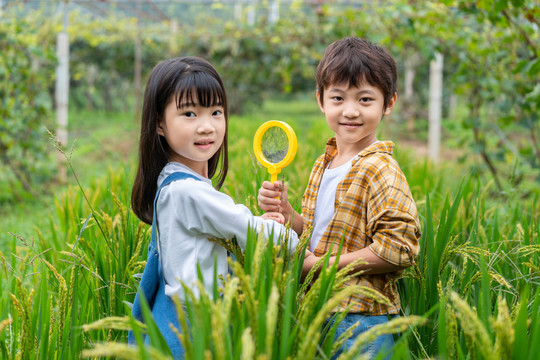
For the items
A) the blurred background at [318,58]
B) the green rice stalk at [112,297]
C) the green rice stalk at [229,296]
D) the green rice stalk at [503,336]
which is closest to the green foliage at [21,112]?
the blurred background at [318,58]

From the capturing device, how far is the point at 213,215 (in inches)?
48.2

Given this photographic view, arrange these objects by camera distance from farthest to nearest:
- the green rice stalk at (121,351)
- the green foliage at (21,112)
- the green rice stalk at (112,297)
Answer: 1. the green foliage at (21,112)
2. the green rice stalk at (112,297)
3. the green rice stalk at (121,351)

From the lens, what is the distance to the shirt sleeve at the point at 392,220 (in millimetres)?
1245

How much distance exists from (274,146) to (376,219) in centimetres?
34

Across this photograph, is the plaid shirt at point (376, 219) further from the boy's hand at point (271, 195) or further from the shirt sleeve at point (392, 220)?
the boy's hand at point (271, 195)

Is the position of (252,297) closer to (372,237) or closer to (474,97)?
(372,237)

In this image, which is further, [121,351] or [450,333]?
[450,333]

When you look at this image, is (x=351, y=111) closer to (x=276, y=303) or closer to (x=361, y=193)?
(x=361, y=193)

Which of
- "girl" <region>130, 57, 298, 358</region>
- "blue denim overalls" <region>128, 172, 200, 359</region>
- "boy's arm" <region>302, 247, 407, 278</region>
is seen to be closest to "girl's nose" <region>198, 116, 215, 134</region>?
"girl" <region>130, 57, 298, 358</region>

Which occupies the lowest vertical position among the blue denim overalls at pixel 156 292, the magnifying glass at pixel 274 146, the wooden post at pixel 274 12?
the blue denim overalls at pixel 156 292

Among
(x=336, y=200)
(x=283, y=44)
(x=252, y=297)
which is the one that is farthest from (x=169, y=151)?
(x=283, y=44)

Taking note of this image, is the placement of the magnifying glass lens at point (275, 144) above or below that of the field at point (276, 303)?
above

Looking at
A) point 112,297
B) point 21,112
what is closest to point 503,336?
point 112,297

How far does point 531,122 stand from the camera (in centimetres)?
425
